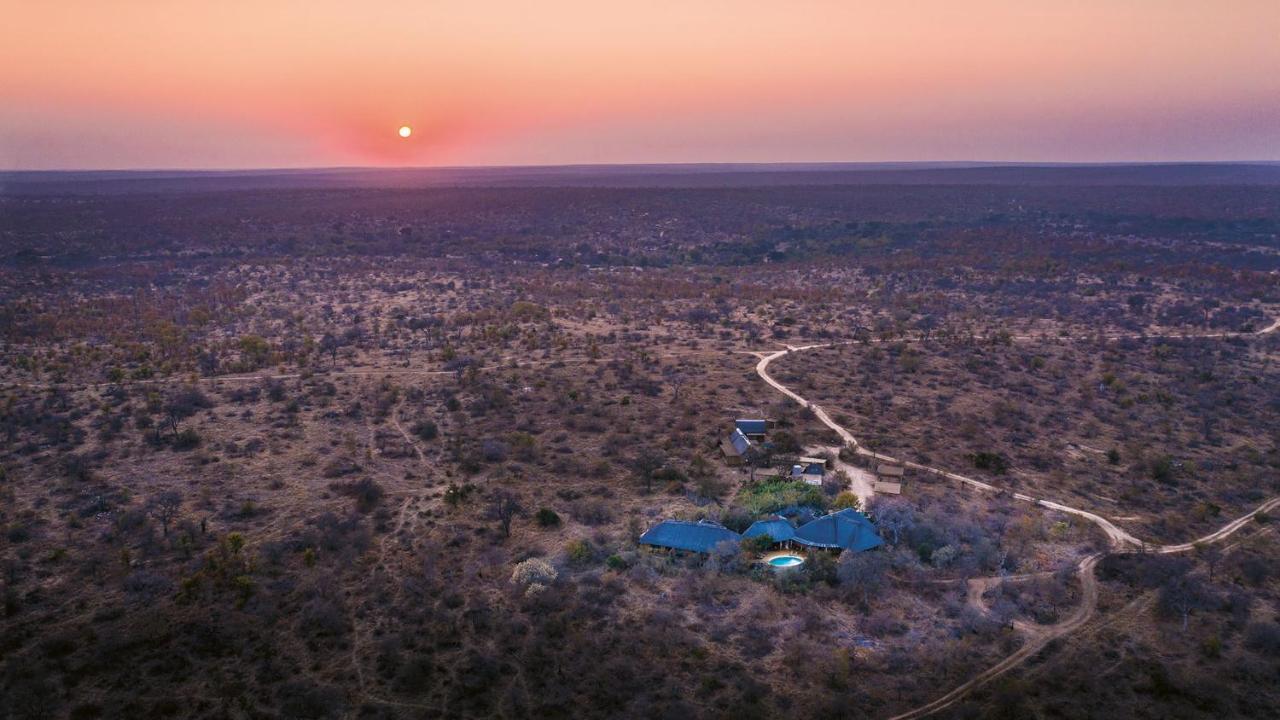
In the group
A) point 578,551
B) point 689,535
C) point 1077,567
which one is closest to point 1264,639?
point 1077,567

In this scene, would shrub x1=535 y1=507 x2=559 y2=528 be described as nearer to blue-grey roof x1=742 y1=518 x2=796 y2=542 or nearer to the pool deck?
blue-grey roof x1=742 y1=518 x2=796 y2=542

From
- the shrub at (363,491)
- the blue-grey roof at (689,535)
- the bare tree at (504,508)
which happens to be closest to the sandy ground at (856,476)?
the blue-grey roof at (689,535)

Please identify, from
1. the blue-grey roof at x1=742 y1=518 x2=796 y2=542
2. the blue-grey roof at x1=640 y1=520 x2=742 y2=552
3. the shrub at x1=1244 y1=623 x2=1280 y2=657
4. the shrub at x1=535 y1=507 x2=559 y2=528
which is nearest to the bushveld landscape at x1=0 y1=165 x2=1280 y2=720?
the shrub at x1=1244 y1=623 x2=1280 y2=657

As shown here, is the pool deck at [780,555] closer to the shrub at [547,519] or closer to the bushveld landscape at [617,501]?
the bushveld landscape at [617,501]

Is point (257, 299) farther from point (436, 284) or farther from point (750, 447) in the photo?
point (750, 447)

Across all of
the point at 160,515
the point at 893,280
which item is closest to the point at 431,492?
the point at 160,515

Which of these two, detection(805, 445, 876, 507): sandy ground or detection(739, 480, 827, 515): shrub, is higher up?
detection(739, 480, 827, 515): shrub
